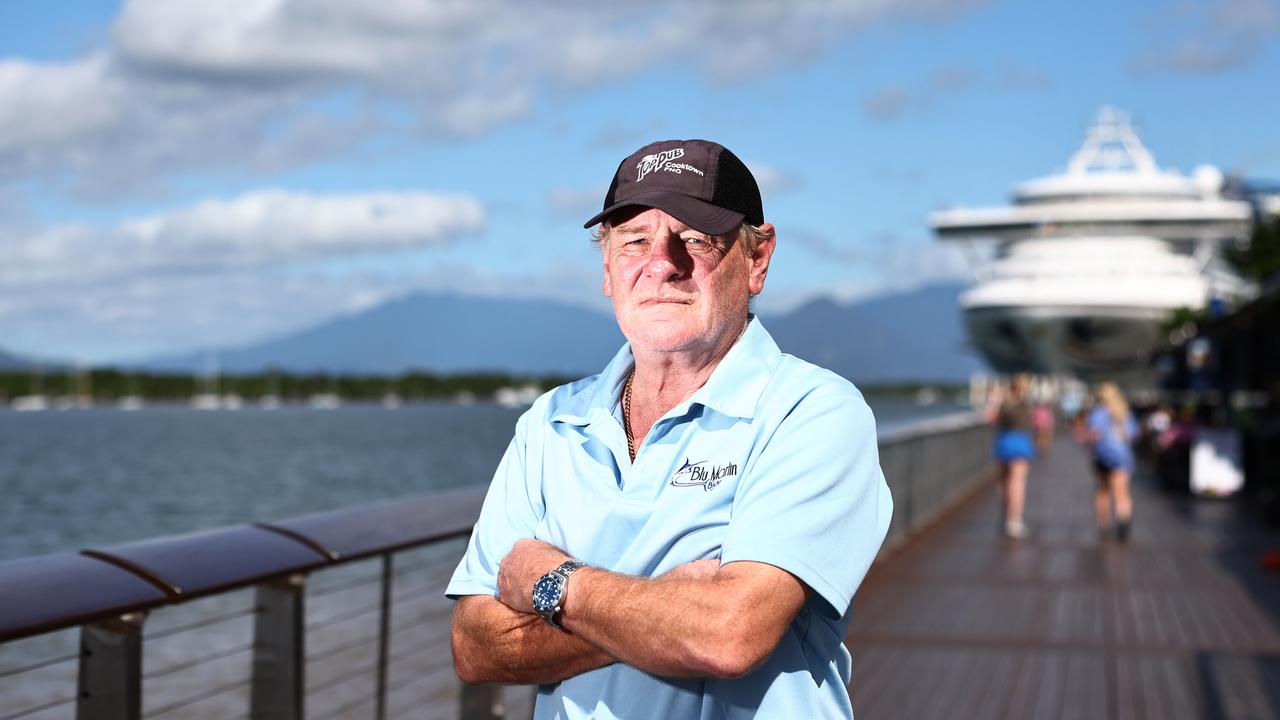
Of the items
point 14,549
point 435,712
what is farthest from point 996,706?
point 14,549

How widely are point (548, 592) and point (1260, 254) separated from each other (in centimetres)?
3203

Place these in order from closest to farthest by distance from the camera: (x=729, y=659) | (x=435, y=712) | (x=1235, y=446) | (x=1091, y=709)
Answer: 1. (x=729, y=659)
2. (x=1091, y=709)
3. (x=435, y=712)
4. (x=1235, y=446)

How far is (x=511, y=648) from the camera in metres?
2.11

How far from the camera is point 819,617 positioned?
6.53ft

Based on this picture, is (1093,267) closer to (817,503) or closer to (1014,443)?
(1014,443)

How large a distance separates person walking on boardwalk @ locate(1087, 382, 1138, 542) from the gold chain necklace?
10.5 m

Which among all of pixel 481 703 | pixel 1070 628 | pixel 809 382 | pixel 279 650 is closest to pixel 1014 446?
pixel 1070 628

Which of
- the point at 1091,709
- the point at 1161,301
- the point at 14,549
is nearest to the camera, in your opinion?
the point at 1091,709

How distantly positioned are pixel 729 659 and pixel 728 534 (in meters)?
0.16

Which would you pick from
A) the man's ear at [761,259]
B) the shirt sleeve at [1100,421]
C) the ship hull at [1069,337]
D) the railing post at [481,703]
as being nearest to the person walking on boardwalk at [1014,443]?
the shirt sleeve at [1100,421]

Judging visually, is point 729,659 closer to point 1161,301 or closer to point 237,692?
point 237,692

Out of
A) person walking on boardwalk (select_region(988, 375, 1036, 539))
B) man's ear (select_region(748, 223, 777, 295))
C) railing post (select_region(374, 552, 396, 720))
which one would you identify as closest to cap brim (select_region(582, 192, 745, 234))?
man's ear (select_region(748, 223, 777, 295))

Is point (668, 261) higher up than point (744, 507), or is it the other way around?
point (668, 261)

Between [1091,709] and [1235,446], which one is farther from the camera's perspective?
[1235,446]
